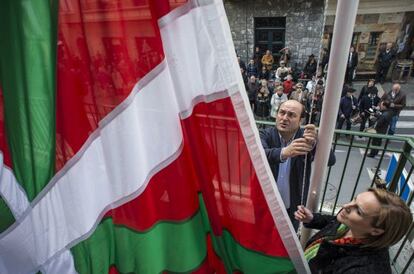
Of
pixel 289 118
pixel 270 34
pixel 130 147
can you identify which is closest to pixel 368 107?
pixel 270 34

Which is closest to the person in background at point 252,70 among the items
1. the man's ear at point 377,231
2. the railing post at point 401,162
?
the railing post at point 401,162

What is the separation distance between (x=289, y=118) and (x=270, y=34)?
1387 cm

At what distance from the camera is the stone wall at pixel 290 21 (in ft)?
45.9

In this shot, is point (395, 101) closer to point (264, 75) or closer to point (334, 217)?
point (264, 75)

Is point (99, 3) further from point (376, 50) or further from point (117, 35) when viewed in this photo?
point (376, 50)

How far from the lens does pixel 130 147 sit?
124 centimetres

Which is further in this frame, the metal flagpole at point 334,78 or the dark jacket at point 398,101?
the dark jacket at point 398,101

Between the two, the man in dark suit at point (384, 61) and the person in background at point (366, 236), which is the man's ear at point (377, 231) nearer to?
the person in background at point (366, 236)

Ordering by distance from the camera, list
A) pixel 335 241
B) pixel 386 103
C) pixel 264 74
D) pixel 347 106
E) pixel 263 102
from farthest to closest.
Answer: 1. pixel 264 74
2. pixel 263 102
3. pixel 347 106
4. pixel 386 103
5. pixel 335 241

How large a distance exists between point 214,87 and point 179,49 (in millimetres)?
176

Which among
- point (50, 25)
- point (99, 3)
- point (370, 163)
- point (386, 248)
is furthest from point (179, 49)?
point (370, 163)

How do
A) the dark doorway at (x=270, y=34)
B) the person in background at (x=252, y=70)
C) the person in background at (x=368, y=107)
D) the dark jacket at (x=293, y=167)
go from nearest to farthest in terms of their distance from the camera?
the dark jacket at (x=293, y=167) < the person in background at (x=368, y=107) < the person in background at (x=252, y=70) < the dark doorway at (x=270, y=34)

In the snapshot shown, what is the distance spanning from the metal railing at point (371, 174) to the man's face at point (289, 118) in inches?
28.0

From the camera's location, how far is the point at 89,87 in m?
1.19
